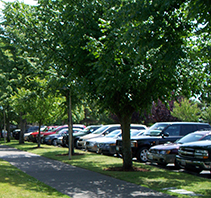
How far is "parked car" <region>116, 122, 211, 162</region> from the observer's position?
15.9 metres

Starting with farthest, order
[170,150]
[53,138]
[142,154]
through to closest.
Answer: [53,138] → [142,154] → [170,150]

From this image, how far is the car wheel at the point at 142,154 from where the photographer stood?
1586 cm

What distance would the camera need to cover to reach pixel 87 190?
28.4ft

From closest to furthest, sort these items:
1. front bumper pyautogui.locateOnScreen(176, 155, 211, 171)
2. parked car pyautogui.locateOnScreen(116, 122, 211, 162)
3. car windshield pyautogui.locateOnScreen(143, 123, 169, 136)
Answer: front bumper pyautogui.locateOnScreen(176, 155, 211, 171) → parked car pyautogui.locateOnScreen(116, 122, 211, 162) → car windshield pyautogui.locateOnScreen(143, 123, 169, 136)

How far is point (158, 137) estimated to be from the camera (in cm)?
1627

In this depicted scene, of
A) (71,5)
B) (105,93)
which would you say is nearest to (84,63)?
(105,93)

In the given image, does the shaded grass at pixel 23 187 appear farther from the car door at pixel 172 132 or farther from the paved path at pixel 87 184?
the car door at pixel 172 132

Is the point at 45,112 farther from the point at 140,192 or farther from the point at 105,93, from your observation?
the point at 140,192

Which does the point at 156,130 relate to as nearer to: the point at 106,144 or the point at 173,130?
the point at 173,130

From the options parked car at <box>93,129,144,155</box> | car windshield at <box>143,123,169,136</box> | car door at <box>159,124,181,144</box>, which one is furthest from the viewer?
parked car at <box>93,129,144,155</box>

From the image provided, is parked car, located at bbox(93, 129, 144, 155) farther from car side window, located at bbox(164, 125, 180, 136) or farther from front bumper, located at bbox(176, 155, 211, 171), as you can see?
front bumper, located at bbox(176, 155, 211, 171)

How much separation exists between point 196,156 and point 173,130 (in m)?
5.43

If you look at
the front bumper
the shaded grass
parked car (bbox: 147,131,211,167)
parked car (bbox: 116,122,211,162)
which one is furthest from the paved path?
parked car (bbox: 116,122,211,162)

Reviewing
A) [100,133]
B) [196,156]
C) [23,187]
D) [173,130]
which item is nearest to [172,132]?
[173,130]
